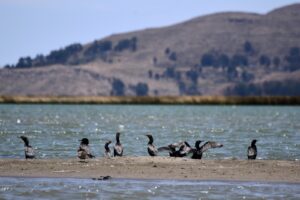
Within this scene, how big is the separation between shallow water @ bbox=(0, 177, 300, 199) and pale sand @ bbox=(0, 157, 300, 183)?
89 centimetres

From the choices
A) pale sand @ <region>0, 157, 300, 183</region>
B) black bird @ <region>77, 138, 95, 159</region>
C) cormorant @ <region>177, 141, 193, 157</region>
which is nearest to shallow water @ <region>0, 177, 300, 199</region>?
pale sand @ <region>0, 157, 300, 183</region>

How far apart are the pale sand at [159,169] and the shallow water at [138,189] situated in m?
0.89

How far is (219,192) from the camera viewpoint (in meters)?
19.6

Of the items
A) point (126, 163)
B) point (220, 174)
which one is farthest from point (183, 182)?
point (126, 163)

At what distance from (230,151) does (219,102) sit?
81.7 m

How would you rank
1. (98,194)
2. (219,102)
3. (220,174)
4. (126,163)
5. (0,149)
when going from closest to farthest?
(98,194) → (220,174) → (126,163) → (0,149) → (219,102)

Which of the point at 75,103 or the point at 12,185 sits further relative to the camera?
the point at 75,103

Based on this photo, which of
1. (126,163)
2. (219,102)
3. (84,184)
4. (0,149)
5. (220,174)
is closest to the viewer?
(84,184)

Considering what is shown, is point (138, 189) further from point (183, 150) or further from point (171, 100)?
point (171, 100)

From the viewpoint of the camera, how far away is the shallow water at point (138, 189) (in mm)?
18969

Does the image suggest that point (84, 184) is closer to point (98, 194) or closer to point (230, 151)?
point (98, 194)

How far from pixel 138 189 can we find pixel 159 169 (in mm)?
3464

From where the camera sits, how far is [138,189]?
19938 mm

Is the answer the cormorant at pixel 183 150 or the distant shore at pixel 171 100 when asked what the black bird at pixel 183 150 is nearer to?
the cormorant at pixel 183 150
